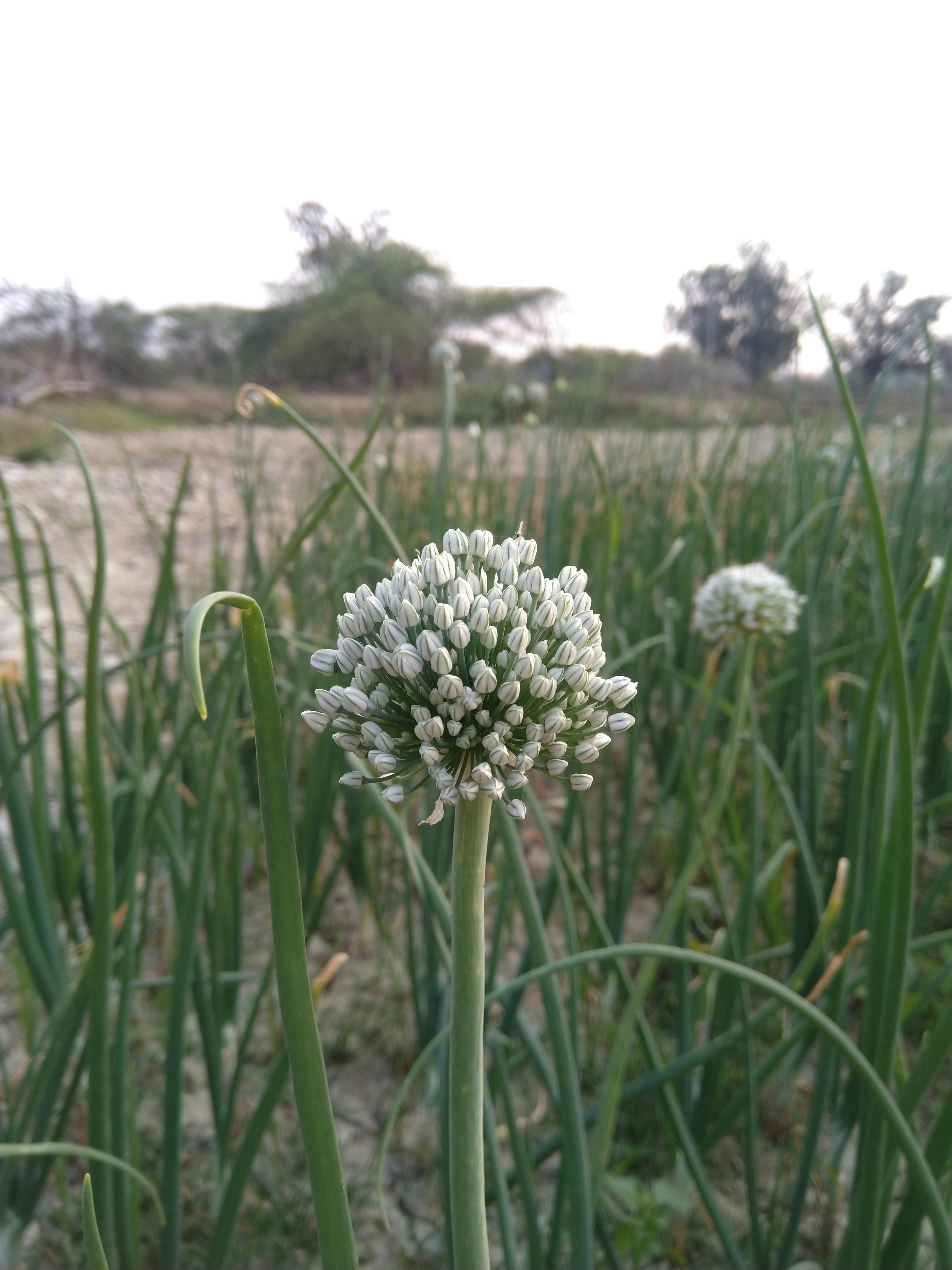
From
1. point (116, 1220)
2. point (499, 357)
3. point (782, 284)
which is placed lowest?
point (116, 1220)

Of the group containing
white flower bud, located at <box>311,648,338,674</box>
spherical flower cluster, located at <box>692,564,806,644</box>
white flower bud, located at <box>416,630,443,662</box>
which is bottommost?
spherical flower cluster, located at <box>692,564,806,644</box>

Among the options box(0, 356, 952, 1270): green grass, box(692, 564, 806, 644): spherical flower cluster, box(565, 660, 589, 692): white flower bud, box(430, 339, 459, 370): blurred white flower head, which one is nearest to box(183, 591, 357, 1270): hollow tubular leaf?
box(565, 660, 589, 692): white flower bud

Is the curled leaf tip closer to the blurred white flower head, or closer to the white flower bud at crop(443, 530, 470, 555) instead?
the white flower bud at crop(443, 530, 470, 555)

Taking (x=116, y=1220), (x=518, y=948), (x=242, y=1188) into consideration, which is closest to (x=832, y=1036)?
(x=242, y=1188)

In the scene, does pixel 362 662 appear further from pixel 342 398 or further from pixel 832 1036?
pixel 342 398

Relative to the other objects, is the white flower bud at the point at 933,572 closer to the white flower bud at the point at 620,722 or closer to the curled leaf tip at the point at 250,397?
the white flower bud at the point at 620,722

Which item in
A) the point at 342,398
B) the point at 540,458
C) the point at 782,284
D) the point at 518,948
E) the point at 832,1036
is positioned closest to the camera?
the point at 832,1036

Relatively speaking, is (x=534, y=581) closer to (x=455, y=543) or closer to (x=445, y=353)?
(x=455, y=543)
